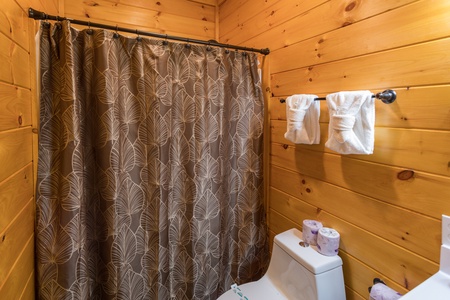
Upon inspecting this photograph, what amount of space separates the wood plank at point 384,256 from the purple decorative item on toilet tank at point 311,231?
0.21 ft

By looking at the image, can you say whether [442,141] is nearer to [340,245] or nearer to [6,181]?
[340,245]

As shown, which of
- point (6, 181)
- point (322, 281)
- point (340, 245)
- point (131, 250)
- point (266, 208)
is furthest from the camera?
point (266, 208)

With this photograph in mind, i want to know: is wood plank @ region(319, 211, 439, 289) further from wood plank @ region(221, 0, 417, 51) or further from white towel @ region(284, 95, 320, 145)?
wood plank @ region(221, 0, 417, 51)

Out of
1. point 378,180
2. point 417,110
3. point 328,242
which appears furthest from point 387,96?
point 328,242

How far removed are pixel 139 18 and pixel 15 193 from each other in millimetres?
1652

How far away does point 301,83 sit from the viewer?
4.67 feet

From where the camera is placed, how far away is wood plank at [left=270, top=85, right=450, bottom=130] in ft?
2.73

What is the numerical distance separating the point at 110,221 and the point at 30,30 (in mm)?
1015

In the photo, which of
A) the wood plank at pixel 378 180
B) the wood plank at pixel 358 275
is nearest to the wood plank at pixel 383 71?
the wood plank at pixel 378 180

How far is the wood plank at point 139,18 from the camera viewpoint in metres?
1.83

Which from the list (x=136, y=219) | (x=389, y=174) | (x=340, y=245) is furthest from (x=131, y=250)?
(x=389, y=174)

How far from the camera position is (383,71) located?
1009 millimetres

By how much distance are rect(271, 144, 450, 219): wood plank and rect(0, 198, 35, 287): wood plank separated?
4.51 feet

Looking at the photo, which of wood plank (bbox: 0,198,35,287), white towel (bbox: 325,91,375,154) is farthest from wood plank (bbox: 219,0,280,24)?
wood plank (bbox: 0,198,35,287)
